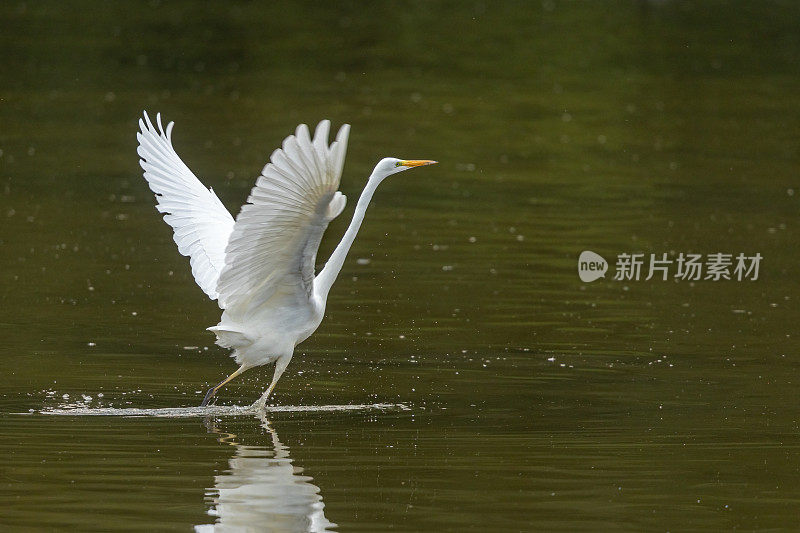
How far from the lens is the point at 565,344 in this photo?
39.3ft

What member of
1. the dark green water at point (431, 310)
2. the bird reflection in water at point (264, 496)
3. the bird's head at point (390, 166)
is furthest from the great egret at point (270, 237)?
the bird reflection in water at point (264, 496)

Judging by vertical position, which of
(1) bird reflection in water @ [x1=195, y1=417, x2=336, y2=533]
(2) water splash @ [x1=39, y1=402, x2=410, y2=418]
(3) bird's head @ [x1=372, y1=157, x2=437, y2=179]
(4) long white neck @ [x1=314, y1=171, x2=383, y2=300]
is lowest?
(1) bird reflection in water @ [x1=195, y1=417, x2=336, y2=533]

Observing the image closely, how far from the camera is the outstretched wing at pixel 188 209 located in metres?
10.9

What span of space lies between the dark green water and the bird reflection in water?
0.02m

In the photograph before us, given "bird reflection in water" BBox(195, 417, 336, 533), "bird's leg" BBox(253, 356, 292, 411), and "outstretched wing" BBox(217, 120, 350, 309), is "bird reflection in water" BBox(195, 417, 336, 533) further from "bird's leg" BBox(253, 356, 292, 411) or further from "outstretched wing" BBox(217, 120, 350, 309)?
"outstretched wing" BBox(217, 120, 350, 309)

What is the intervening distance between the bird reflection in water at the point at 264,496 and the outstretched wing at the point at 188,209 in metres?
2.26

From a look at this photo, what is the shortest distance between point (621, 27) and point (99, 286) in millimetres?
26438

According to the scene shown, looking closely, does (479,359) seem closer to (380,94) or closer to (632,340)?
(632,340)

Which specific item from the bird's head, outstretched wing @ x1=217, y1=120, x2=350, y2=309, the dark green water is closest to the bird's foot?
the dark green water

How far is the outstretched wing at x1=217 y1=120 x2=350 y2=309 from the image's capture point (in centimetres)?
811

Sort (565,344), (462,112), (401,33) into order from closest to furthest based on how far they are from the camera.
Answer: (565,344)
(462,112)
(401,33)

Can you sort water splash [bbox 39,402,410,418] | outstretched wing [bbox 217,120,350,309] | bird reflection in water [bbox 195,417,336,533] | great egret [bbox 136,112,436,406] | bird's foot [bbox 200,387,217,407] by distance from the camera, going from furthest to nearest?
bird's foot [bbox 200,387,217,407] → water splash [bbox 39,402,410,418] → great egret [bbox 136,112,436,406] → outstretched wing [bbox 217,120,350,309] → bird reflection in water [bbox 195,417,336,533]

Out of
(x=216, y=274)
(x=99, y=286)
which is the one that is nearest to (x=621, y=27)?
(x=99, y=286)

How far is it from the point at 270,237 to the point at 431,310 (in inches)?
168
